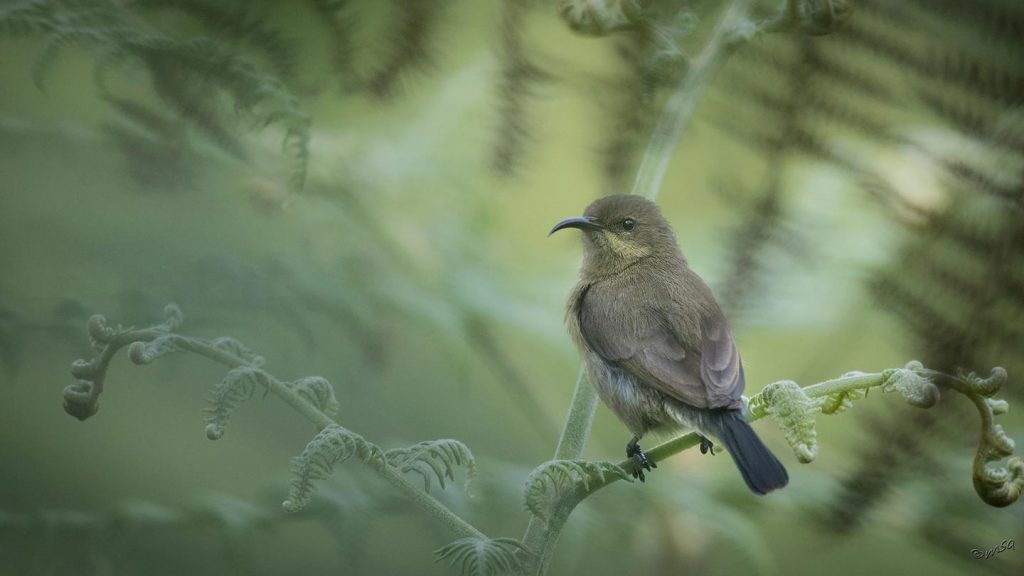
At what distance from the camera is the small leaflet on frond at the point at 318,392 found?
115 centimetres

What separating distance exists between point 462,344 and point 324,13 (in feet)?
2.09

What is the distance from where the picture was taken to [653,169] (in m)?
1.25

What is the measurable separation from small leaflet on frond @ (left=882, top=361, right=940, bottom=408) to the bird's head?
949 mm

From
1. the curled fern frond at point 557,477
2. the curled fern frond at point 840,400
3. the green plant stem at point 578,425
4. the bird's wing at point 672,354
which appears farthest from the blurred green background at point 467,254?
the curled fern frond at point 840,400

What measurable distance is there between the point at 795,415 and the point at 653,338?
2.47ft

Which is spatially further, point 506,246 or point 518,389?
point 506,246

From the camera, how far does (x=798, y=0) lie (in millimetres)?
1317

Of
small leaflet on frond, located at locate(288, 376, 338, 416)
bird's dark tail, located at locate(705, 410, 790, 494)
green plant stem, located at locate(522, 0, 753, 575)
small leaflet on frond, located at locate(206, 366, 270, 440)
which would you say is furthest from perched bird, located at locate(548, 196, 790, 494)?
small leaflet on frond, located at locate(206, 366, 270, 440)

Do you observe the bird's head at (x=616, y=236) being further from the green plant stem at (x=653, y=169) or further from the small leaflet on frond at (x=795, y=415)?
the small leaflet on frond at (x=795, y=415)

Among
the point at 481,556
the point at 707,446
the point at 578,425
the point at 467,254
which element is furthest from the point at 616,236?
the point at 481,556

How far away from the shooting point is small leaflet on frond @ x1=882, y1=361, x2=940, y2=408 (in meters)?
0.93

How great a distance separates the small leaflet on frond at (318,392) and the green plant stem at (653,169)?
0.26 m

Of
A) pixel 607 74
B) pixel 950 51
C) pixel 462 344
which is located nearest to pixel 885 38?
pixel 950 51

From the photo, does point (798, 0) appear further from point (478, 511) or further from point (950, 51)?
point (478, 511)
